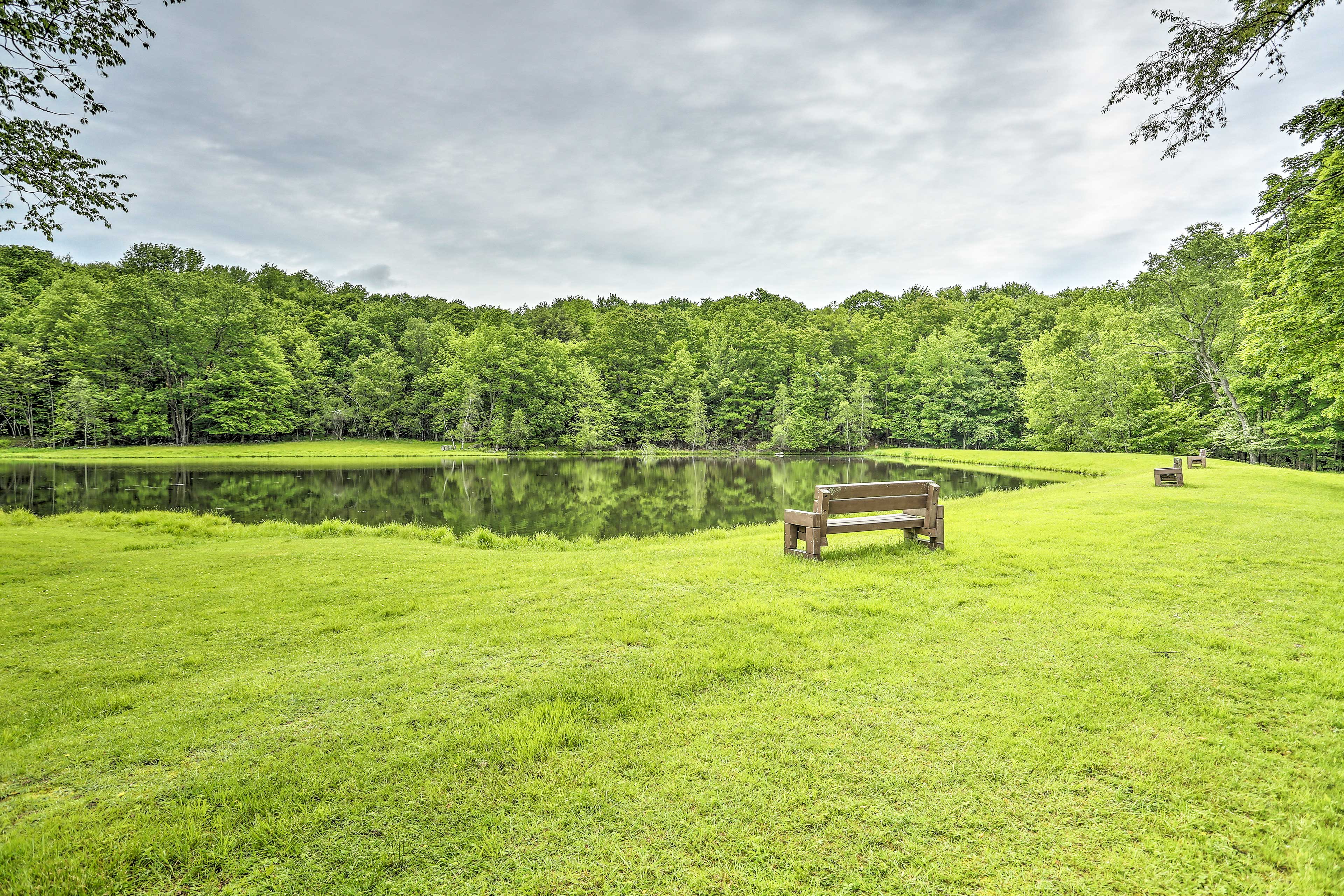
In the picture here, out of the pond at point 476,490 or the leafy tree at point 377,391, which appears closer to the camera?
the pond at point 476,490

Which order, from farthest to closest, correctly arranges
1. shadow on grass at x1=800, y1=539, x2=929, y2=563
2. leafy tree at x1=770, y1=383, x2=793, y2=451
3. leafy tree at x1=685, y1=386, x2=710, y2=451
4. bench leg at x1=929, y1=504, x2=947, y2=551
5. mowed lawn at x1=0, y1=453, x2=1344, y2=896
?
leafy tree at x1=685, y1=386, x2=710, y2=451 < leafy tree at x1=770, y1=383, x2=793, y2=451 < bench leg at x1=929, y1=504, x2=947, y2=551 < shadow on grass at x1=800, y1=539, x2=929, y2=563 < mowed lawn at x1=0, y1=453, x2=1344, y2=896

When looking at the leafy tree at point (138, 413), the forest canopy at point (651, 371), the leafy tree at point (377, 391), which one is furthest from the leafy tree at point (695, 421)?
the leafy tree at point (138, 413)

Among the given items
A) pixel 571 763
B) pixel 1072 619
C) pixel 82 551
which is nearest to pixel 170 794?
pixel 571 763

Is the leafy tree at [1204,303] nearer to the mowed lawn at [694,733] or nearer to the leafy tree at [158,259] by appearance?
the mowed lawn at [694,733]

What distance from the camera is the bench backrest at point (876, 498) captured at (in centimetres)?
779

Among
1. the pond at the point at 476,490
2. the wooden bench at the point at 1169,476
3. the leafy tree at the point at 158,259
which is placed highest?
the leafy tree at the point at 158,259

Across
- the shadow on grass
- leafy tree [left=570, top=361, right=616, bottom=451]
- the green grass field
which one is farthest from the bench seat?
the green grass field

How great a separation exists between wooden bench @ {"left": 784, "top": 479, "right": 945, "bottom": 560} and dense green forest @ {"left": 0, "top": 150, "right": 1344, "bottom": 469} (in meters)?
33.8

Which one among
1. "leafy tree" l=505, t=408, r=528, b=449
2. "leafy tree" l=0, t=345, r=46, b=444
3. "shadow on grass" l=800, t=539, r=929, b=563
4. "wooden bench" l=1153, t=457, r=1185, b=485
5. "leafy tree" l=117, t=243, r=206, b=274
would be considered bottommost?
"shadow on grass" l=800, t=539, r=929, b=563

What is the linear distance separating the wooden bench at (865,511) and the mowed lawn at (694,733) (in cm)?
65

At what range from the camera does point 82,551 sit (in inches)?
406

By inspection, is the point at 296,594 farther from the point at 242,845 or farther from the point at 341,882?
the point at 341,882

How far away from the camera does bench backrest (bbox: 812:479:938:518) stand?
779 cm

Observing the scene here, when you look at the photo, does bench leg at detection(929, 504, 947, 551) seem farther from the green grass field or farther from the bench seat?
the green grass field
